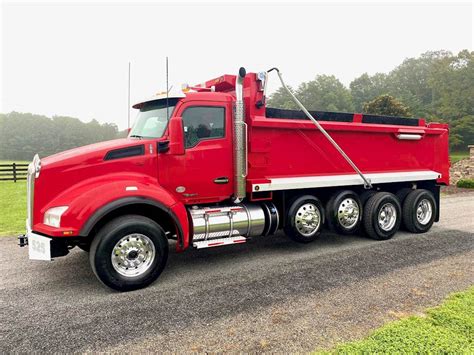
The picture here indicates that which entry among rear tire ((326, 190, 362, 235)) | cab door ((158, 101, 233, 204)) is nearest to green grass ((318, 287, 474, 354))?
rear tire ((326, 190, 362, 235))

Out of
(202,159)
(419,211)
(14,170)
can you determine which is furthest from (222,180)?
(14,170)

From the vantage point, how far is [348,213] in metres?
6.75

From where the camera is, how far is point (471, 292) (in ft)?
14.0

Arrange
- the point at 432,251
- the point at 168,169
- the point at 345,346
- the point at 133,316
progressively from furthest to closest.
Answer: the point at 432,251 → the point at 168,169 → the point at 133,316 → the point at 345,346

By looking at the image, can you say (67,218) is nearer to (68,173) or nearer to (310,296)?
(68,173)

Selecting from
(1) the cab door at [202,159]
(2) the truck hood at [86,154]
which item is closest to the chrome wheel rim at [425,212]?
(1) the cab door at [202,159]

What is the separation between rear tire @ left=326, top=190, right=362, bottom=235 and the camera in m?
6.59

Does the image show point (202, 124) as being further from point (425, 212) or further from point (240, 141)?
point (425, 212)

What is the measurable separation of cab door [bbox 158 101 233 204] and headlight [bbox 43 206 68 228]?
139 cm

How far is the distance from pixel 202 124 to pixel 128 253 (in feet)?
7.27

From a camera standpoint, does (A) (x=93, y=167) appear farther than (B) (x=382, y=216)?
No

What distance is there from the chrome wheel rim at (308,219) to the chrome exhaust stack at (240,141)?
1.21 metres

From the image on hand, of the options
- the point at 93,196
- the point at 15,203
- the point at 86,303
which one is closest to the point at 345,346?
the point at 86,303

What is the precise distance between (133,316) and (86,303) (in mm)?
758
